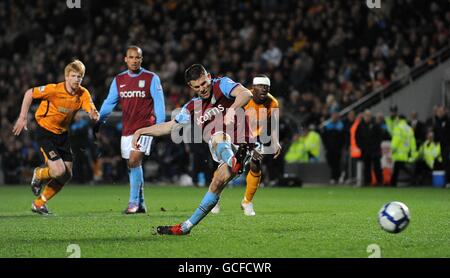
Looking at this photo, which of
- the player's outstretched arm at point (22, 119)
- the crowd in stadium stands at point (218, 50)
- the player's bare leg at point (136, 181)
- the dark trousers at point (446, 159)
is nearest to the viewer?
the player's outstretched arm at point (22, 119)

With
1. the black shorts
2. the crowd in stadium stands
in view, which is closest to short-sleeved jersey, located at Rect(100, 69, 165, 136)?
the black shorts

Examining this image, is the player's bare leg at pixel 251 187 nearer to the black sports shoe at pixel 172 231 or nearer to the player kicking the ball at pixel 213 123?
the player kicking the ball at pixel 213 123

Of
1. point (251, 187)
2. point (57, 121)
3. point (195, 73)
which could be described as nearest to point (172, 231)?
point (195, 73)

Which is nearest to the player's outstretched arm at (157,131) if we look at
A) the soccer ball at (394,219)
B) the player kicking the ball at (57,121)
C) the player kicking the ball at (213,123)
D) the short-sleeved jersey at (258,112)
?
the player kicking the ball at (213,123)

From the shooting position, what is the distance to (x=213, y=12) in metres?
27.9

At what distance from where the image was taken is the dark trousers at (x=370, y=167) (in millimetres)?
22250

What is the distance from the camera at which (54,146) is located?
1263cm

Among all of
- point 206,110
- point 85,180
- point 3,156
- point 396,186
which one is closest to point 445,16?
point 396,186

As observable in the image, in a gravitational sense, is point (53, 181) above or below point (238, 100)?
below

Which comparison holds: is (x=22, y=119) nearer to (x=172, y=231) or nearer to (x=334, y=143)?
(x=172, y=231)

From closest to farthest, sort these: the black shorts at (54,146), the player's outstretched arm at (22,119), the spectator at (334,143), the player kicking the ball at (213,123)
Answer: the player kicking the ball at (213,123) → the player's outstretched arm at (22,119) → the black shorts at (54,146) → the spectator at (334,143)

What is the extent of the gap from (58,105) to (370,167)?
11754 millimetres

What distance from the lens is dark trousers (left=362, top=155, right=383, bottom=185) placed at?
22.2 m

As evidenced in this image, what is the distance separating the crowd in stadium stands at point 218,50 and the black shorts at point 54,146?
30.3 ft
